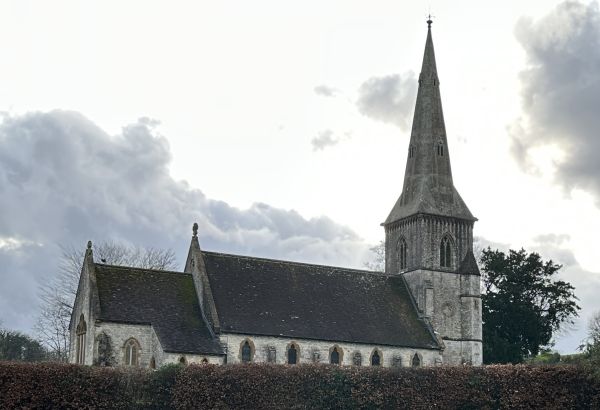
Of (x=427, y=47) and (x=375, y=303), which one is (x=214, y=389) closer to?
(x=375, y=303)

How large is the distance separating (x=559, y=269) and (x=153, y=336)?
3858 cm

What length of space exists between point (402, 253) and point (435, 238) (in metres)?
3.32

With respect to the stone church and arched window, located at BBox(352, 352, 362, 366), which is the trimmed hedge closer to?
A: the stone church

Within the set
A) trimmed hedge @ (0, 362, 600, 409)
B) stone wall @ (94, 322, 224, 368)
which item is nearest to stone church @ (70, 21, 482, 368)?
stone wall @ (94, 322, 224, 368)

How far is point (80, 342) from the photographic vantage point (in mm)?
57062

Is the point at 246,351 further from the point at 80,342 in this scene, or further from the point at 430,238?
the point at 430,238

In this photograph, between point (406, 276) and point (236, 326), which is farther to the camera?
point (406, 276)

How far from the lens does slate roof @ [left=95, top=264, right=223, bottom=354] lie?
181ft

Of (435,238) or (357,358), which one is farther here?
(435,238)

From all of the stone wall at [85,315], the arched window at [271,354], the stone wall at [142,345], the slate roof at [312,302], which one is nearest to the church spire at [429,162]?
the slate roof at [312,302]

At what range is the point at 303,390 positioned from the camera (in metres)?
45.6

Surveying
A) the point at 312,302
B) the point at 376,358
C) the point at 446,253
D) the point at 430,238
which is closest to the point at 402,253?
the point at 430,238

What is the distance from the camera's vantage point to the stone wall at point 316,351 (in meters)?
57.3

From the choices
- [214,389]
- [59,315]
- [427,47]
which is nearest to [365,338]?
[214,389]
